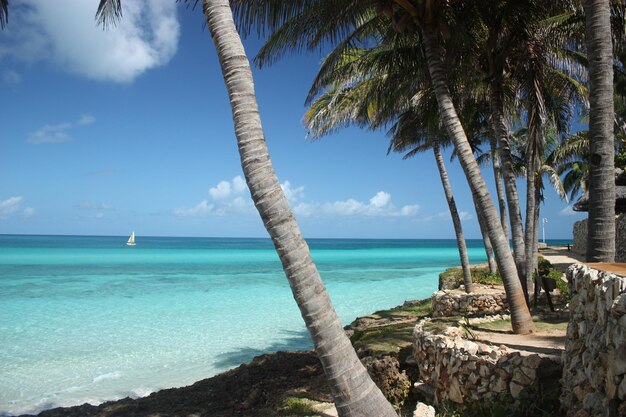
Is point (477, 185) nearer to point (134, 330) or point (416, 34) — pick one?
point (416, 34)

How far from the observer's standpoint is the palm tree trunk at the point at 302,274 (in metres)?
3.85

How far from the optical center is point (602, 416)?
3.35 meters

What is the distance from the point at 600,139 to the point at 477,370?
3.08m

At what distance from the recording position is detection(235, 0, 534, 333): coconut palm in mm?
7148

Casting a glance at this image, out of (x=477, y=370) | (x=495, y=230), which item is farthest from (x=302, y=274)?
(x=495, y=230)

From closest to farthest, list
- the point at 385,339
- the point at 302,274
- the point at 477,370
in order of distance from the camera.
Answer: the point at 302,274 < the point at 477,370 < the point at 385,339

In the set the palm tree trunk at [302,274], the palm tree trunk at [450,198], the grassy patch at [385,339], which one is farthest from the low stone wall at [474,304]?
the palm tree trunk at [302,274]

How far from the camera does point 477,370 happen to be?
531 cm

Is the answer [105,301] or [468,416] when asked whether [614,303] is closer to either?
[468,416]

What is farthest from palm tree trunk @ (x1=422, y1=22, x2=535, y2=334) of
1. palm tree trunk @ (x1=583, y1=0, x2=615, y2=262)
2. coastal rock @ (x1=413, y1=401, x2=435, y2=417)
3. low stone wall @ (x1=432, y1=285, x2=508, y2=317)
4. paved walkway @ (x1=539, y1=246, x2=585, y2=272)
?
paved walkway @ (x1=539, y1=246, x2=585, y2=272)

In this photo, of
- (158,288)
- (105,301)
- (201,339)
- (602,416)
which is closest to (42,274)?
(158,288)

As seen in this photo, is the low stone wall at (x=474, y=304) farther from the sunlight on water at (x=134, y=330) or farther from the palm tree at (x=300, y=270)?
the palm tree at (x=300, y=270)

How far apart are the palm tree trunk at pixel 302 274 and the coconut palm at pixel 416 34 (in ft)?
12.3

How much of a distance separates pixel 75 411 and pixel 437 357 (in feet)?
21.8
